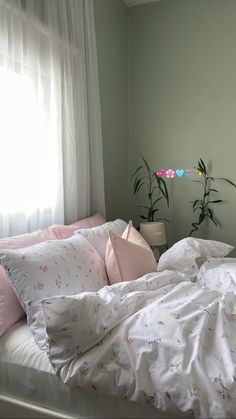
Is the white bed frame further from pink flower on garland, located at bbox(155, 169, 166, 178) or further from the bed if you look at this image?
pink flower on garland, located at bbox(155, 169, 166, 178)

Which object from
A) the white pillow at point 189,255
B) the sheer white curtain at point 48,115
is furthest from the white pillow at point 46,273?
the white pillow at point 189,255

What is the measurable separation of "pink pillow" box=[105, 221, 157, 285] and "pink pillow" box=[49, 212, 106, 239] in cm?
25

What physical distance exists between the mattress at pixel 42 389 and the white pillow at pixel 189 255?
89 cm

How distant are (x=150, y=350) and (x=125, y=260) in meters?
0.68

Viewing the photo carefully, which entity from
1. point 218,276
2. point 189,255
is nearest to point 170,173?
point 189,255

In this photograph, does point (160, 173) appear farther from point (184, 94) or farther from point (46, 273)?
point (46, 273)

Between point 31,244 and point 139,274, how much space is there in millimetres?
539

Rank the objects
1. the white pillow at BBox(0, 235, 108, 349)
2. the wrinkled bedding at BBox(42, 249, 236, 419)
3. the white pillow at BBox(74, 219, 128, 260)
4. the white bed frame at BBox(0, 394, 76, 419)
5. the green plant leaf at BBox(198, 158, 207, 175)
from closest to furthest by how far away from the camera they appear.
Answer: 1. the wrinkled bedding at BBox(42, 249, 236, 419)
2. the white bed frame at BBox(0, 394, 76, 419)
3. the white pillow at BBox(0, 235, 108, 349)
4. the white pillow at BBox(74, 219, 128, 260)
5. the green plant leaf at BBox(198, 158, 207, 175)

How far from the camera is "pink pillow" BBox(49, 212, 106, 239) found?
175 cm

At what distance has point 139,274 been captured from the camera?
1650 millimetres

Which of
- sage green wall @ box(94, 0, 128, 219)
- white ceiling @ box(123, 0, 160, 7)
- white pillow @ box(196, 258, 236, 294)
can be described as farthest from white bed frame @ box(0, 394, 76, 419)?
white ceiling @ box(123, 0, 160, 7)

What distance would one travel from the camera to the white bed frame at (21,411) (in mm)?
1051

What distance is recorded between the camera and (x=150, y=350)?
982mm

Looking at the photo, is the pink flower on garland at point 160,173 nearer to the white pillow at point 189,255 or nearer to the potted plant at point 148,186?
the potted plant at point 148,186
